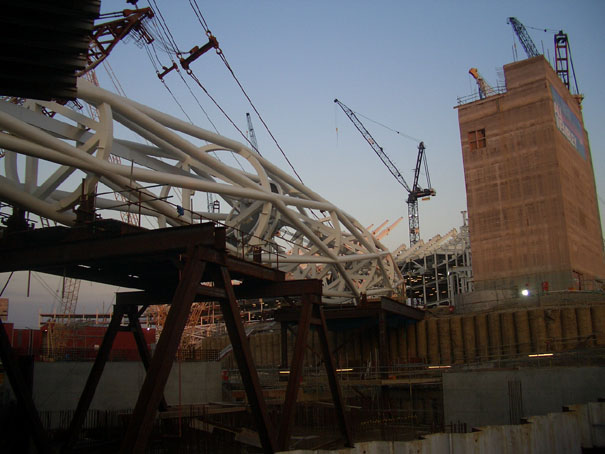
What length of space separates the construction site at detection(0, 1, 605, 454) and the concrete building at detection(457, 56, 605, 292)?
21 centimetres

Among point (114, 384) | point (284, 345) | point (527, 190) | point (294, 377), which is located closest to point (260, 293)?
point (294, 377)

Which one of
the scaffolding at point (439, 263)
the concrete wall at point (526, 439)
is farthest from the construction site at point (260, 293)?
the scaffolding at point (439, 263)

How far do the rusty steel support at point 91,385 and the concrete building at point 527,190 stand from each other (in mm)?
48596

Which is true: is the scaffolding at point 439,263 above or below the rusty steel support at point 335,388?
above

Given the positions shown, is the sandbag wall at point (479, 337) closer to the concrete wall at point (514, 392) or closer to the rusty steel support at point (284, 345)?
the rusty steel support at point (284, 345)

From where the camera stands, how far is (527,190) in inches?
2635

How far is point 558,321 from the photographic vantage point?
45719 mm

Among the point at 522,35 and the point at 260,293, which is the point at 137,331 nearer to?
the point at 260,293

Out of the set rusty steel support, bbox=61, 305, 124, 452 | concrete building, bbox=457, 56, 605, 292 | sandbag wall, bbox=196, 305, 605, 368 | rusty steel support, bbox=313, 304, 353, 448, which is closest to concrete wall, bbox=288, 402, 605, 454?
rusty steel support, bbox=313, 304, 353, 448

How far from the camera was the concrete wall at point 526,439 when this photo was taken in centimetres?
1605

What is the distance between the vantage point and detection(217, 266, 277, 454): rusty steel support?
A: 2186 cm

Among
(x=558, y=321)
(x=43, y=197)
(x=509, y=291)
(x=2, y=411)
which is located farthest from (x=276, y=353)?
(x=43, y=197)

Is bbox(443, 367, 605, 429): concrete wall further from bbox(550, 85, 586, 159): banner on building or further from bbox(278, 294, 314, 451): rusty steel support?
bbox(550, 85, 586, 159): banner on building

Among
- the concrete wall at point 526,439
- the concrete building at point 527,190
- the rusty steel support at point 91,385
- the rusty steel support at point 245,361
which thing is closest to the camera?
the concrete wall at point 526,439
